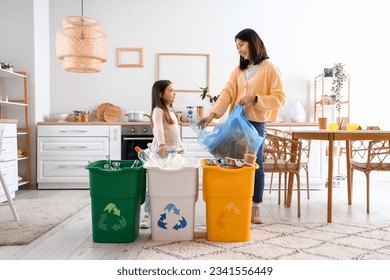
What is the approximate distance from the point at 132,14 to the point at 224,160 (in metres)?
3.38

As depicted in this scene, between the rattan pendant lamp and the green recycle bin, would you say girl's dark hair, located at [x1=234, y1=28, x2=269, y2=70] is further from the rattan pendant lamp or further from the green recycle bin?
the rattan pendant lamp

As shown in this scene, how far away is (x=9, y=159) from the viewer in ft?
12.2

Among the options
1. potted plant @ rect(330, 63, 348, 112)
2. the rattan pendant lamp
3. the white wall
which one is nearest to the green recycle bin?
the rattan pendant lamp

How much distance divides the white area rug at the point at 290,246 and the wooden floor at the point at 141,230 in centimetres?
21

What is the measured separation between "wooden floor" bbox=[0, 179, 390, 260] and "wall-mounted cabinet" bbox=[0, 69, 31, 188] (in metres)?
0.38

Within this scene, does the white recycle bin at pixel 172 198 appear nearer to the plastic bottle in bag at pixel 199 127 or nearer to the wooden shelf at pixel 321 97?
the plastic bottle in bag at pixel 199 127

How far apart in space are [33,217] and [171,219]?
135 cm

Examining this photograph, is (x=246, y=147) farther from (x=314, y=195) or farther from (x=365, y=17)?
(x=365, y=17)

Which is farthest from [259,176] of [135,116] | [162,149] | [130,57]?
[130,57]

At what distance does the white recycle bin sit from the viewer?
2.30 metres

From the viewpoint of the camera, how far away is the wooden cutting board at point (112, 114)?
497 centimetres

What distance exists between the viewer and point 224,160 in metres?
2.42

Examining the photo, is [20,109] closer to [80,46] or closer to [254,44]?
[80,46]
